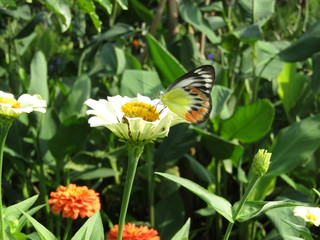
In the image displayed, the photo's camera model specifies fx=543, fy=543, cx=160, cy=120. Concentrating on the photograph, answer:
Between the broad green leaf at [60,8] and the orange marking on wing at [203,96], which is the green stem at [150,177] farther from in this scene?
the orange marking on wing at [203,96]

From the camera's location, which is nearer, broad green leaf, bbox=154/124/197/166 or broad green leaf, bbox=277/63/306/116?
broad green leaf, bbox=154/124/197/166

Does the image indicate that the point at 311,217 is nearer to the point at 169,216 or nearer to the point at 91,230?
the point at 91,230

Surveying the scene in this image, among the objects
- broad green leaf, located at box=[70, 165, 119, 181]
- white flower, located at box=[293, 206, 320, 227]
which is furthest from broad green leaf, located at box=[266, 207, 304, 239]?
broad green leaf, located at box=[70, 165, 119, 181]

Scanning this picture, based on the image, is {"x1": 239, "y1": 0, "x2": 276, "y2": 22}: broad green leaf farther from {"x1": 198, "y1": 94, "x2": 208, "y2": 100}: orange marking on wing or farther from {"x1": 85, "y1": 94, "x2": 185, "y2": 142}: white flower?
{"x1": 85, "y1": 94, "x2": 185, "y2": 142}: white flower

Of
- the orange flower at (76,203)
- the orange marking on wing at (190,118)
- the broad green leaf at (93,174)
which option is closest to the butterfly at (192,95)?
the orange marking on wing at (190,118)

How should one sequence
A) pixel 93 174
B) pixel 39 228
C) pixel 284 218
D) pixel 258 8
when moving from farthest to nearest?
1. pixel 258 8
2. pixel 93 174
3. pixel 284 218
4. pixel 39 228

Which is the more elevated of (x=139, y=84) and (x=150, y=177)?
(x=139, y=84)

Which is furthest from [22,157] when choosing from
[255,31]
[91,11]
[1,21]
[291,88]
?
[1,21]

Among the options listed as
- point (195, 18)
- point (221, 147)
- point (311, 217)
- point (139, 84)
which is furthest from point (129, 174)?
point (195, 18)
